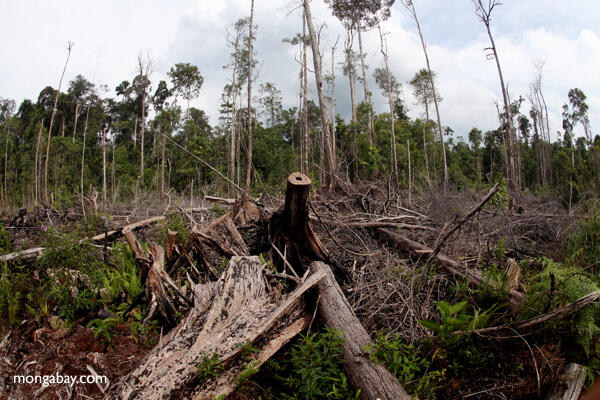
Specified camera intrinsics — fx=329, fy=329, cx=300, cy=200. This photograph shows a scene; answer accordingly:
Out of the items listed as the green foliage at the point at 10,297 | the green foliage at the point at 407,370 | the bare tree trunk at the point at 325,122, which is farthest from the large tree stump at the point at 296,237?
the bare tree trunk at the point at 325,122

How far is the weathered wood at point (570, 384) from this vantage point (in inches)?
82.4

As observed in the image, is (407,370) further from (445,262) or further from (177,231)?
(177,231)

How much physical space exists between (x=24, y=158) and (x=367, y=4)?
94.9 ft

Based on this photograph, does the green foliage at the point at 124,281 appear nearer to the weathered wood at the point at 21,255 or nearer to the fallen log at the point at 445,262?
the weathered wood at the point at 21,255

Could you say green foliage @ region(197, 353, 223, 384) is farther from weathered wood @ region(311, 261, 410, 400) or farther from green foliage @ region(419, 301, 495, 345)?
green foliage @ region(419, 301, 495, 345)

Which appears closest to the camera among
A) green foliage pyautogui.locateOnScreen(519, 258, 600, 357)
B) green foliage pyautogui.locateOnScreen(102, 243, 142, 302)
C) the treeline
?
green foliage pyautogui.locateOnScreen(519, 258, 600, 357)

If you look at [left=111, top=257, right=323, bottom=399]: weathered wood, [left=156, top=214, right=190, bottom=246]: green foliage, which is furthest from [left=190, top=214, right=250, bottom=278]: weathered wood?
[left=111, top=257, right=323, bottom=399]: weathered wood

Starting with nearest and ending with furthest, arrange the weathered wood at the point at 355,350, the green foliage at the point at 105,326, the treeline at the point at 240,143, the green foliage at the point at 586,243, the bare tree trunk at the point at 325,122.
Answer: the weathered wood at the point at 355,350
the green foliage at the point at 105,326
the green foliage at the point at 586,243
the bare tree trunk at the point at 325,122
the treeline at the point at 240,143

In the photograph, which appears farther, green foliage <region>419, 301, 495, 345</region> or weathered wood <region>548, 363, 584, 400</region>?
green foliage <region>419, 301, 495, 345</region>

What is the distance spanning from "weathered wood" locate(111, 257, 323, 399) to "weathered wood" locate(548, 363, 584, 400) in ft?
5.82

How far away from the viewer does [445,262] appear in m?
3.70

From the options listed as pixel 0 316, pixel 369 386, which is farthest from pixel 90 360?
pixel 369 386

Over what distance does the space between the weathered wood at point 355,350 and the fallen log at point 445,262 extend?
1226 millimetres

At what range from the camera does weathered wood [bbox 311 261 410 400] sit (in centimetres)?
204
